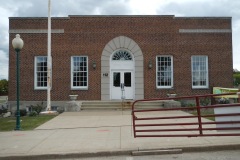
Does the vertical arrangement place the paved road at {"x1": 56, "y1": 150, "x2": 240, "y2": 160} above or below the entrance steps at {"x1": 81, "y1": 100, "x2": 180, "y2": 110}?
below

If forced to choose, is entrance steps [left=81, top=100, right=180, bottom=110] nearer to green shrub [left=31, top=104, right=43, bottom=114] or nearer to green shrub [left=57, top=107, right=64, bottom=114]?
green shrub [left=57, top=107, right=64, bottom=114]

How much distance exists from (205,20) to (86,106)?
11.0 meters

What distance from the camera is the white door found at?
21734 millimetres

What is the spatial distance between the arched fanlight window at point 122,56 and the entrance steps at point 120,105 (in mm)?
3446

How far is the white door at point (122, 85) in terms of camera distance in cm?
2173

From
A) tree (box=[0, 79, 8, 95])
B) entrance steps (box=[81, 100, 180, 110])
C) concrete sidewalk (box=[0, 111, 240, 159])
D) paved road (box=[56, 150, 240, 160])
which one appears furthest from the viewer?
tree (box=[0, 79, 8, 95])

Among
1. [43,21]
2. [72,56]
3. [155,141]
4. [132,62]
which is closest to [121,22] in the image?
[132,62]

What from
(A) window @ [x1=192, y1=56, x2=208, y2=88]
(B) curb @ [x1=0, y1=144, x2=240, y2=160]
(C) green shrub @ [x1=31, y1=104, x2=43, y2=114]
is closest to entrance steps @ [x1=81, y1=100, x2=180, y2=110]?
(C) green shrub @ [x1=31, y1=104, x2=43, y2=114]

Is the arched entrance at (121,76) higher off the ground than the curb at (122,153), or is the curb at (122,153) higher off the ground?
the arched entrance at (121,76)

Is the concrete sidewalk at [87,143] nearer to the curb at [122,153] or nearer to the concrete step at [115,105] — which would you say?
the curb at [122,153]

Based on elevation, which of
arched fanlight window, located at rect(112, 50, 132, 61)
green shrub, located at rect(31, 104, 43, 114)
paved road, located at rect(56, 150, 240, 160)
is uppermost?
arched fanlight window, located at rect(112, 50, 132, 61)

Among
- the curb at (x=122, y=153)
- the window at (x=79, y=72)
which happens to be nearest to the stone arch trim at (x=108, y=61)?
the window at (x=79, y=72)

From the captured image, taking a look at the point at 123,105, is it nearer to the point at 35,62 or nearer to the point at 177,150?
the point at 35,62

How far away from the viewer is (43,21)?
2155 centimetres
